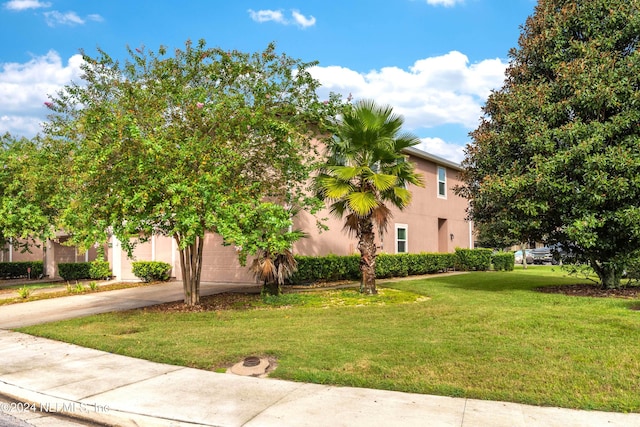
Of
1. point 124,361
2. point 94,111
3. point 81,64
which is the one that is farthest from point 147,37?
point 124,361

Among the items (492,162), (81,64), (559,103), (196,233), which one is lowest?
(196,233)

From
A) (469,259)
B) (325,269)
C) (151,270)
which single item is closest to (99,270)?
(151,270)

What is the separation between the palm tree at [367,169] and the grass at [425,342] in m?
2.35

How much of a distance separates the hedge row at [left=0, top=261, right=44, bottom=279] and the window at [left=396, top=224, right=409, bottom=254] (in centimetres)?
2017

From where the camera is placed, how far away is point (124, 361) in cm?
688

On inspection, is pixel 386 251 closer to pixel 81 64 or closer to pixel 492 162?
pixel 492 162

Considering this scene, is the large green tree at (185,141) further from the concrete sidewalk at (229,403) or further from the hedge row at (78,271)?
the hedge row at (78,271)

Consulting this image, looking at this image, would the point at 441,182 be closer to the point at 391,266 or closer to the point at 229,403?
the point at 391,266

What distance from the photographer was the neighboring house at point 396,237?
711 inches

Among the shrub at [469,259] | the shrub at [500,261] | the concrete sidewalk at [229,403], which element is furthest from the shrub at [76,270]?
the shrub at [500,261]

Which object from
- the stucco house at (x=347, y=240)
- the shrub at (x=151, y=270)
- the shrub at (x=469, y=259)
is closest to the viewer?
the stucco house at (x=347, y=240)

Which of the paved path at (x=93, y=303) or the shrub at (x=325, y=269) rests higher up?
the shrub at (x=325, y=269)

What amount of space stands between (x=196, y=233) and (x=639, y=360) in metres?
8.12

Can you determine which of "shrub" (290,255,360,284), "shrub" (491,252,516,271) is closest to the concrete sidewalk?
"shrub" (290,255,360,284)
